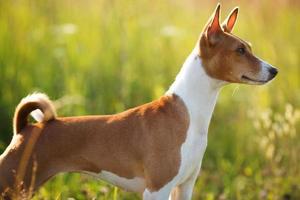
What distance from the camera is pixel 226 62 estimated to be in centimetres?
614

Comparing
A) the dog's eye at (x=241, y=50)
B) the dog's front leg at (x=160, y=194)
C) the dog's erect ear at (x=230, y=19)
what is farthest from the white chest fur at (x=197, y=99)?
the dog's erect ear at (x=230, y=19)

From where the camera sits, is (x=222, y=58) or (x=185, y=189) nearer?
→ (x=222, y=58)

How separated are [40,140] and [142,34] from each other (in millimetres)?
4594

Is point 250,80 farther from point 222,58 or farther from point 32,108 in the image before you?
point 32,108

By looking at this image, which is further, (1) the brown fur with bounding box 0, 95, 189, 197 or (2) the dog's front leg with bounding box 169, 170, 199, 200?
(2) the dog's front leg with bounding box 169, 170, 199, 200

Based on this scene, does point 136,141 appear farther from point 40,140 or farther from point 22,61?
point 22,61

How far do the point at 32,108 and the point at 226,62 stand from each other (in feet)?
4.56

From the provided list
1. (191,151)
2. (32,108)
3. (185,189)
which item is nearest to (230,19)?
(191,151)

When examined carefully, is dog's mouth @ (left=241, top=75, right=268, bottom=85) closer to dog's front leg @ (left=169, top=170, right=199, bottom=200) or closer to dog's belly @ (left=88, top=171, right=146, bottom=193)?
dog's front leg @ (left=169, top=170, right=199, bottom=200)

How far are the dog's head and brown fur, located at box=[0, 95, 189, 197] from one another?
1.15ft

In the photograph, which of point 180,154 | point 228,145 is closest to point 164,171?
point 180,154

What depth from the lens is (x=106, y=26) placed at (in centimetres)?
1038

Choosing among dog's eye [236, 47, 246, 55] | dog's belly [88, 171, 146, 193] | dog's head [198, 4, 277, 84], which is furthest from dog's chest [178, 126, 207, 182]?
dog's eye [236, 47, 246, 55]

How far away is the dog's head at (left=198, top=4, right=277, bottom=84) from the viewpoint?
242 inches
